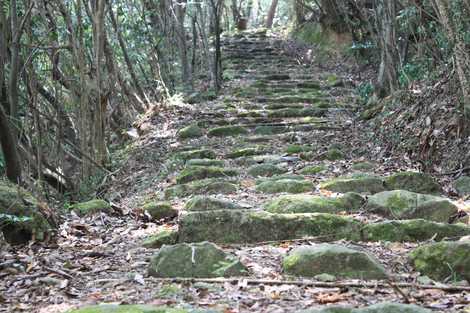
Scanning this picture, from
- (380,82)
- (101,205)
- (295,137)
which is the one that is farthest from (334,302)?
(380,82)

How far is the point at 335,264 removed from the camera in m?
2.73

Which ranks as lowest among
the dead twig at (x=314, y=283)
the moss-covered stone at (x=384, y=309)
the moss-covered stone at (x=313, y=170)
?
the moss-covered stone at (x=313, y=170)

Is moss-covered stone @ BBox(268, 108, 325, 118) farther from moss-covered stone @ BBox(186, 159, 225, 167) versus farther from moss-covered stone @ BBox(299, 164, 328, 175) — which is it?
moss-covered stone @ BBox(299, 164, 328, 175)

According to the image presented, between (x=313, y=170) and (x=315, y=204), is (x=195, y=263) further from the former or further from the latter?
(x=313, y=170)

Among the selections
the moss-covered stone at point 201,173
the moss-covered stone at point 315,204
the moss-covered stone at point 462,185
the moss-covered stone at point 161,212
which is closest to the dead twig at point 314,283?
the moss-covered stone at point 315,204

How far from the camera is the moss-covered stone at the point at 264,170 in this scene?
5746 millimetres

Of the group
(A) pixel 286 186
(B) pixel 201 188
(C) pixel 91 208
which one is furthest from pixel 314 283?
(B) pixel 201 188

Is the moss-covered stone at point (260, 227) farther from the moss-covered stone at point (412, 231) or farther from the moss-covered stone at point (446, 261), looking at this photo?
the moss-covered stone at point (446, 261)

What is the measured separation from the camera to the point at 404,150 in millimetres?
5648

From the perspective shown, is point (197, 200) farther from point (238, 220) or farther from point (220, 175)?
point (220, 175)

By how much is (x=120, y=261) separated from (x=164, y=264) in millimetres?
466

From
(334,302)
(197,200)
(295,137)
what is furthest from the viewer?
(295,137)

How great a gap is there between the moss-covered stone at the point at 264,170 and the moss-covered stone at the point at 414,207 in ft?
6.37

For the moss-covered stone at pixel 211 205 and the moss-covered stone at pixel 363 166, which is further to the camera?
the moss-covered stone at pixel 363 166
